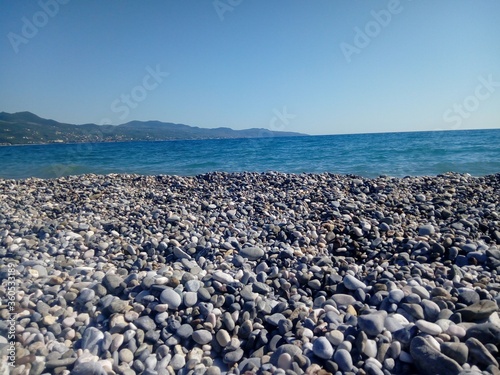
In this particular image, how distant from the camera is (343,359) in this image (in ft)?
6.14

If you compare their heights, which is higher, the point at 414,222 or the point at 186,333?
the point at 414,222

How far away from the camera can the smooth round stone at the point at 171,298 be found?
2418 mm

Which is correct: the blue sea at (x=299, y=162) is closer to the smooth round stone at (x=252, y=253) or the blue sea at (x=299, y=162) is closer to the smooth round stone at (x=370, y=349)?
the smooth round stone at (x=252, y=253)

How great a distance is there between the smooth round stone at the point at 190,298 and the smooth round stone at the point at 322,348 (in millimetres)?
1004

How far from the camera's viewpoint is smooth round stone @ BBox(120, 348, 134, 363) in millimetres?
1997

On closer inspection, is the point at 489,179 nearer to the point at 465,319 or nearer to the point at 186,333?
the point at 465,319

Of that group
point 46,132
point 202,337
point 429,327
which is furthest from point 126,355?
point 46,132

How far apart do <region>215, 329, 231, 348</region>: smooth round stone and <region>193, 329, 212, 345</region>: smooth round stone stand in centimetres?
6

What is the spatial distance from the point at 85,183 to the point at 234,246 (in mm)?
5995

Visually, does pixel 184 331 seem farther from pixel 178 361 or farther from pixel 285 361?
pixel 285 361

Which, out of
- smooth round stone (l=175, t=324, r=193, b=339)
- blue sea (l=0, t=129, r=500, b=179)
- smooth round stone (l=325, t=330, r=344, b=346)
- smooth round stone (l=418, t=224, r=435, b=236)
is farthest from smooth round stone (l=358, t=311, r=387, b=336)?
blue sea (l=0, t=129, r=500, b=179)

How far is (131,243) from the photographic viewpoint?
383cm

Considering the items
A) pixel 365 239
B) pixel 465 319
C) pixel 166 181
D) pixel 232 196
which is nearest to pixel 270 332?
pixel 465 319

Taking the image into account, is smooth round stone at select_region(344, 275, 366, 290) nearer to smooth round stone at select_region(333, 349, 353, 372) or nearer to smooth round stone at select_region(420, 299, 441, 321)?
smooth round stone at select_region(420, 299, 441, 321)
